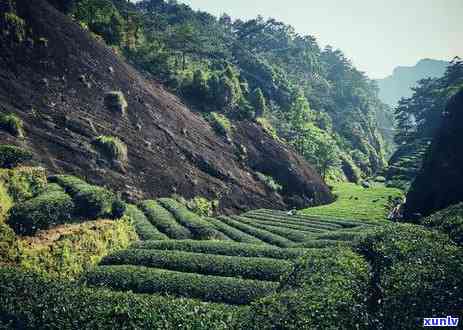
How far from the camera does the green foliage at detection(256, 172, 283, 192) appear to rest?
199 ft

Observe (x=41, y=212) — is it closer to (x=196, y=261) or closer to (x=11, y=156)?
(x=11, y=156)

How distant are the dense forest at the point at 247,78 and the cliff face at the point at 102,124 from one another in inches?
352

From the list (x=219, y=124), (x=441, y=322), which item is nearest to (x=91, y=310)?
(x=441, y=322)

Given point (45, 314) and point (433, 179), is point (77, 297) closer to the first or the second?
point (45, 314)

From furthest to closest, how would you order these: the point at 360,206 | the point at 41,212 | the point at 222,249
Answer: the point at 360,206
the point at 222,249
the point at 41,212

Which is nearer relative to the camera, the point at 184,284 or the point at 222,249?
the point at 184,284

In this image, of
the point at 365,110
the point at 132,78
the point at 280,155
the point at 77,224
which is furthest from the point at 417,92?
the point at 77,224

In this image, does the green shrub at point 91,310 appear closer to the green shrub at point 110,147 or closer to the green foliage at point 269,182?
the green shrub at point 110,147

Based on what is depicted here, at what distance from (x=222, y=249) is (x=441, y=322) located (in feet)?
52.1

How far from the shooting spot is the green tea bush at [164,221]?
30.9 meters

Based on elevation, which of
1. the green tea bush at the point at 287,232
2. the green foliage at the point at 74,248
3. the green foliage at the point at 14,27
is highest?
the green foliage at the point at 14,27

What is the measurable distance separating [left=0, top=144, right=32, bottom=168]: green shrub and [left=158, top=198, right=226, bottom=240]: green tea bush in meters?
14.9

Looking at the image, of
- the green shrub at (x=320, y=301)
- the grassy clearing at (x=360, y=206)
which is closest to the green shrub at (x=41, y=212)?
the green shrub at (x=320, y=301)

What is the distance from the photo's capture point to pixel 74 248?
2197 centimetres
